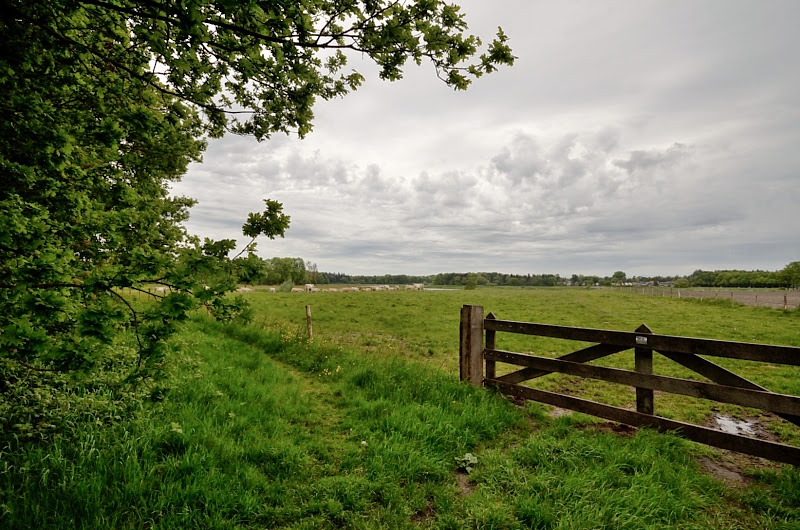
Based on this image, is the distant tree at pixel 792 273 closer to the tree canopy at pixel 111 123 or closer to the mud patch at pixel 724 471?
the mud patch at pixel 724 471

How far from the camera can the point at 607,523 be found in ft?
11.3

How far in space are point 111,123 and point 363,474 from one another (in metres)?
4.47

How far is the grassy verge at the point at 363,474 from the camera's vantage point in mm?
3439

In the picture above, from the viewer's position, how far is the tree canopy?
2562 millimetres

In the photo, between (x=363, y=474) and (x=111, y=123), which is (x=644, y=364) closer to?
(x=363, y=474)

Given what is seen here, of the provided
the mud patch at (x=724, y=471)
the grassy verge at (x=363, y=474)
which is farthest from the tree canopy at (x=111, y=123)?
the mud patch at (x=724, y=471)

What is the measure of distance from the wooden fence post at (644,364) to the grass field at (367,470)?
0.49 metres

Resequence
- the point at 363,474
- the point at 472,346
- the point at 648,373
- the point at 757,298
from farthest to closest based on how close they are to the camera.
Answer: the point at 757,298 < the point at 472,346 < the point at 648,373 < the point at 363,474

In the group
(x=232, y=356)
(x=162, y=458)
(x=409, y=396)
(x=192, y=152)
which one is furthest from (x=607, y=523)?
(x=192, y=152)

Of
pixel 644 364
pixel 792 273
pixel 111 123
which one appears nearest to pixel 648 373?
pixel 644 364

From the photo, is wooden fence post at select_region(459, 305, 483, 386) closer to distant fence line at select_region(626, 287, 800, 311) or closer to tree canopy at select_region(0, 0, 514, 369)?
tree canopy at select_region(0, 0, 514, 369)

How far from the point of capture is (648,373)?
17.2ft

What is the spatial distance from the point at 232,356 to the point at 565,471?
7452 millimetres

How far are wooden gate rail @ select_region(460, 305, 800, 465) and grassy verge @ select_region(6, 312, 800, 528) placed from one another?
12.7 inches
